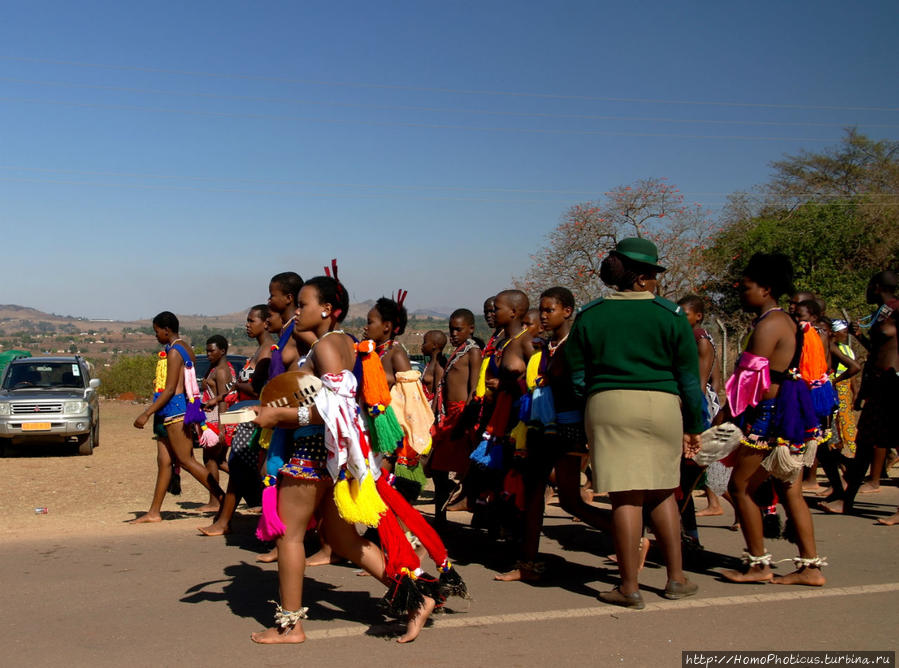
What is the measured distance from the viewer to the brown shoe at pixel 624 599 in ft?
16.7

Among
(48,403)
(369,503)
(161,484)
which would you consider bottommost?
(161,484)

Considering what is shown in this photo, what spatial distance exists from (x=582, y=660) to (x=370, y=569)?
1.21m

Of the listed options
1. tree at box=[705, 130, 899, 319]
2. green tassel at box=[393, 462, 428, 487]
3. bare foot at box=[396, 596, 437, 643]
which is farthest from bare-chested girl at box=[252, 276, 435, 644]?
tree at box=[705, 130, 899, 319]

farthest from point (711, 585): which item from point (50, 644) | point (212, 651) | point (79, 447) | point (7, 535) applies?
point (79, 447)

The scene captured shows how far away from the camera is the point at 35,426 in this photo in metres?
14.8

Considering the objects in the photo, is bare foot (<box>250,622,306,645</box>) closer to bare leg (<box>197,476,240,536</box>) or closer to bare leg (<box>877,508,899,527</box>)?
bare leg (<box>197,476,240,536</box>)

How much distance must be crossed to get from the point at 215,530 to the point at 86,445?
8944 mm

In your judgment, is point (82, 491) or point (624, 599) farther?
point (82, 491)

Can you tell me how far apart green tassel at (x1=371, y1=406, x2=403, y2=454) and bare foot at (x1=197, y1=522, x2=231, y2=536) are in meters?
3.06

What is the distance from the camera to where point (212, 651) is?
14.4ft

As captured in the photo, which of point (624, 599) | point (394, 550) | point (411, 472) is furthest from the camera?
point (411, 472)

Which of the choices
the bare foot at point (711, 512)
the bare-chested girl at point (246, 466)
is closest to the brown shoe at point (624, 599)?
the bare-chested girl at point (246, 466)

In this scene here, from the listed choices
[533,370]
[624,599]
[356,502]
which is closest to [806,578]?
[624,599]

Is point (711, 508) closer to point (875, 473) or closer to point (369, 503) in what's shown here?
point (875, 473)
